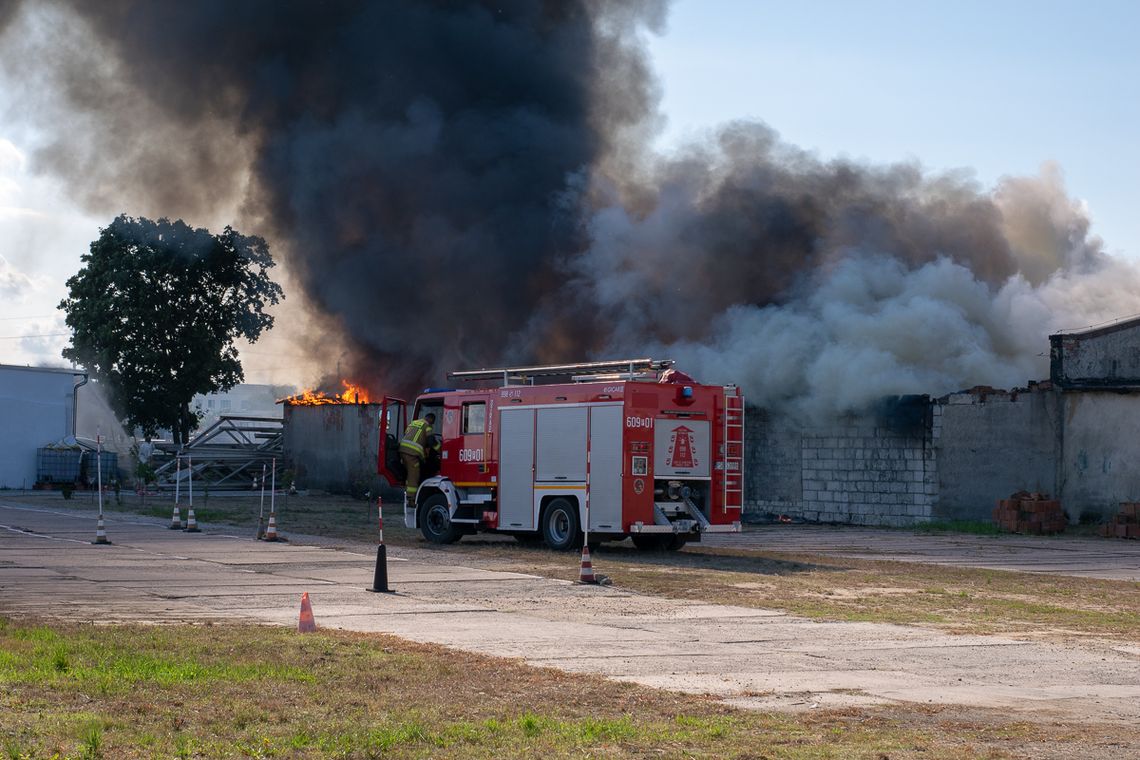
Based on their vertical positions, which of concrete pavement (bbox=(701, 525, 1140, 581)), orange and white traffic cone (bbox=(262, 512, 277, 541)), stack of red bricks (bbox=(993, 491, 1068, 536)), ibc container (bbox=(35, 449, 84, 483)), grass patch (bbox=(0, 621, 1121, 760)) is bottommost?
grass patch (bbox=(0, 621, 1121, 760))

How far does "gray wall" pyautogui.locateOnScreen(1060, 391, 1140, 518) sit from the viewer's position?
3131cm

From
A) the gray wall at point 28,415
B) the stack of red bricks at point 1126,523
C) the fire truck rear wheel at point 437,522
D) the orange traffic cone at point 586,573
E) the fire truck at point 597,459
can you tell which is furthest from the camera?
the gray wall at point 28,415

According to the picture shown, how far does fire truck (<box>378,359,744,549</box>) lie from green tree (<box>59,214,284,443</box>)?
30478mm

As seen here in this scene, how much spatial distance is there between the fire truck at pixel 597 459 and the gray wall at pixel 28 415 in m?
30.6

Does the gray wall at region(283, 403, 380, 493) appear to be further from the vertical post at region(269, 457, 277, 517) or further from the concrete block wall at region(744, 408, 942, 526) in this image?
the concrete block wall at region(744, 408, 942, 526)

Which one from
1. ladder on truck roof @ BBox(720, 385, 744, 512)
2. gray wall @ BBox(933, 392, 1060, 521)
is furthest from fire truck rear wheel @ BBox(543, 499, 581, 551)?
gray wall @ BBox(933, 392, 1060, 521)

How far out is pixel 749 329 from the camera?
38.2 m

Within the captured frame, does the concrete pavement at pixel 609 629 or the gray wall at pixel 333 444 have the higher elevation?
the gray wall at pixel 333 444

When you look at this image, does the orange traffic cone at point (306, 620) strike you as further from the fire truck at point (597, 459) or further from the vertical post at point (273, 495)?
the vertical post at point (273, 495)

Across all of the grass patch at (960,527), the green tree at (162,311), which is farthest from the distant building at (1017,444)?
the green tree at (162,311)

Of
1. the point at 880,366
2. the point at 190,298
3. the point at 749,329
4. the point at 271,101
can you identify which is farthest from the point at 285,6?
the point at 880,366

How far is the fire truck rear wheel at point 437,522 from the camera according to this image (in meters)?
24.7

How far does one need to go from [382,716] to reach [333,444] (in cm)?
3748

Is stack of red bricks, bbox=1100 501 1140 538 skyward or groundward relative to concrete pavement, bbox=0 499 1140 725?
skyward
